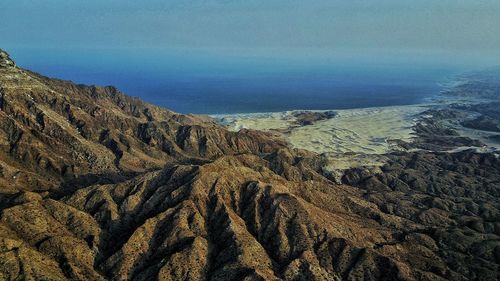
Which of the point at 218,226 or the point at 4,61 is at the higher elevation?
the point at 4,61

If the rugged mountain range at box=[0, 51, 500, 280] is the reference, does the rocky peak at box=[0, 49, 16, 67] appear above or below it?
above

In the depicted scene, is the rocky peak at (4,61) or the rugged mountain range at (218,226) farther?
the rocky peak at (4,61)

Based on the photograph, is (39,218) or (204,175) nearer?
(39,218)

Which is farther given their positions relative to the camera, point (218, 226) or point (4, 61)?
point (4, 61)

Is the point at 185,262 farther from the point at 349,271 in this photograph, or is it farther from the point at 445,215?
the point at 445,215

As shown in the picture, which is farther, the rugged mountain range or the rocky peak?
the rocky peak

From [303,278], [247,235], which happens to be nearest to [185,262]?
[247,235]

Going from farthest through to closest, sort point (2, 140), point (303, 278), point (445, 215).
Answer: point (2, 140)
point (445, 215)
point (303, 278)

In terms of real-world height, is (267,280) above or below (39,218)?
below

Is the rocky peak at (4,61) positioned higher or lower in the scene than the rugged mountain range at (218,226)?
higher

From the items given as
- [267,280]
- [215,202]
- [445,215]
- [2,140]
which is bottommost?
[445,215]

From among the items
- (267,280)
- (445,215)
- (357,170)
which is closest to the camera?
(267,280)
